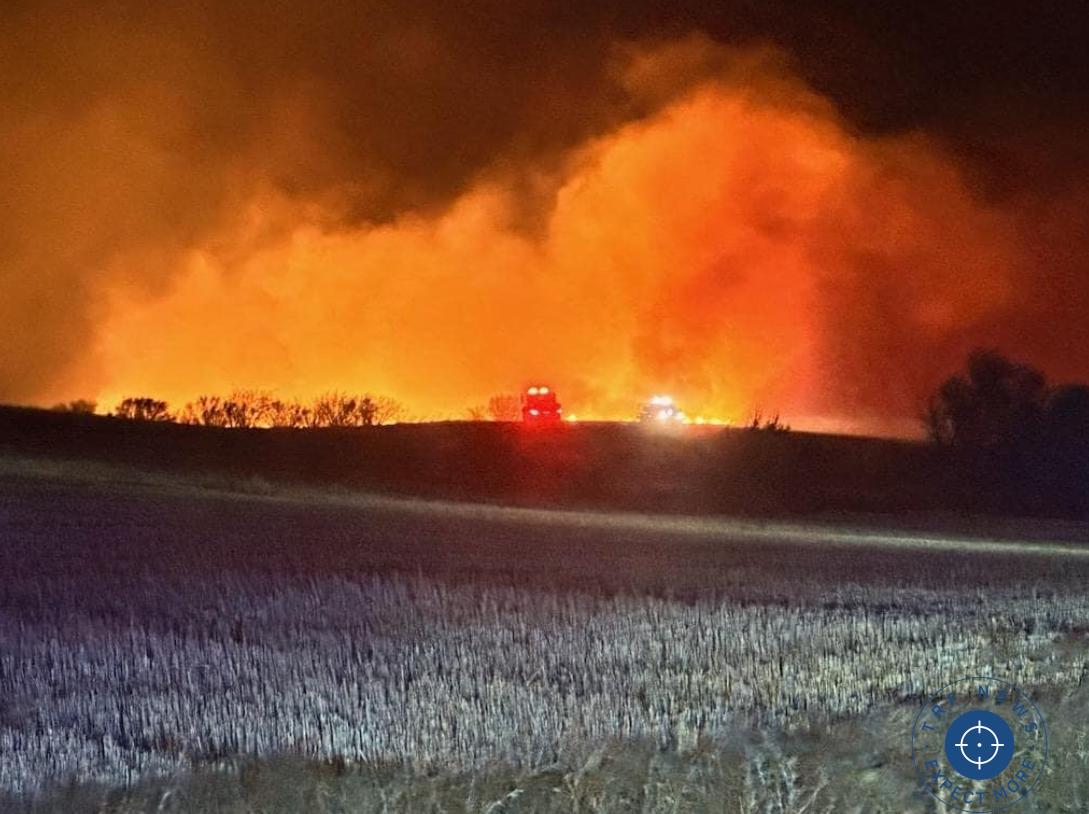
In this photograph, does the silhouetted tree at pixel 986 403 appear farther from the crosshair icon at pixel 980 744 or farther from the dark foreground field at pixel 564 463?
the crosshair icon at pixel 980 744

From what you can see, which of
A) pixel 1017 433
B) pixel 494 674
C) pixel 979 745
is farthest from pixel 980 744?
pixel 1017 433

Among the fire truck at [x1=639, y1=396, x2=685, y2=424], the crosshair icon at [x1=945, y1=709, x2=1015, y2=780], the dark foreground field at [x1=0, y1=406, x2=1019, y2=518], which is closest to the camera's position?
the crosshair icon at [x1=945, y1=709, x2=1015, y2=780]

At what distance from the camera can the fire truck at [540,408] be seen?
197 feet

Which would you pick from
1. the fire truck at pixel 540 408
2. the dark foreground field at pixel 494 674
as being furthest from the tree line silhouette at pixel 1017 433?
the dark foreground field at pixel 494 674

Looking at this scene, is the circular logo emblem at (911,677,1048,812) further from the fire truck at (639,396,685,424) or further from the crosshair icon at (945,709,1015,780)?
the fire truck at (639,396,685,424)

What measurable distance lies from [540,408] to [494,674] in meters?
48.4

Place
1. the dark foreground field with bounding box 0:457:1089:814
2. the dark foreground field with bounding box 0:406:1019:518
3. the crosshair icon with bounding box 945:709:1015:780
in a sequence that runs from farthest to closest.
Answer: the dark foreground field with bounding box 0:406:1019:518, the crosshair icon with bounding box 945:709:1015:780, the dark foreground field with bounding box 0:457:1089:814

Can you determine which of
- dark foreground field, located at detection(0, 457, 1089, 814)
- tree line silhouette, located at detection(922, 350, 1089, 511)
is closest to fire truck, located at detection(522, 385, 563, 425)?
tree line silhouette, located at detection(922, 350, 1089, 511)

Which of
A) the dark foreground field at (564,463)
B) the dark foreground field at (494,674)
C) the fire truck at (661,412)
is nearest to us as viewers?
the dark foreground field at (494,674)

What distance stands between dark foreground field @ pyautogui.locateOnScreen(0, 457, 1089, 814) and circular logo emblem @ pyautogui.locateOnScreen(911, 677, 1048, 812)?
0.13m

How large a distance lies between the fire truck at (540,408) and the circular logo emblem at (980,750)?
49933mm

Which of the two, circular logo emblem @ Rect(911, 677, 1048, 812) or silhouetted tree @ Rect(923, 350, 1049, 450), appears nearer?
circular logo emblem @ Rect(911, 677, 1048, 812)

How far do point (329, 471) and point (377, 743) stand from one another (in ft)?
142

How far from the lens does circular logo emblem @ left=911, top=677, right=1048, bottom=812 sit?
332 inches
